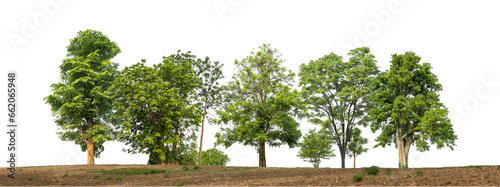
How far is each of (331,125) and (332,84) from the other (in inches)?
156

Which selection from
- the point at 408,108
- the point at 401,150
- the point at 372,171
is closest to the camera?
the point at 372,171

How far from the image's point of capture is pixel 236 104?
30.0 metres

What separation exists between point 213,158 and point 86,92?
2462 cm

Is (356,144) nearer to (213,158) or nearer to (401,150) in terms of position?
(401,150)

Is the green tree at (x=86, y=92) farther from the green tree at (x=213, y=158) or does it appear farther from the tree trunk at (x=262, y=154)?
the green tree at (x=213, y=158)

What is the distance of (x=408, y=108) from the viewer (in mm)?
25656

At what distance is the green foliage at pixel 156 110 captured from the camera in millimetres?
26609

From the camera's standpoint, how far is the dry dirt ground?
1150cm

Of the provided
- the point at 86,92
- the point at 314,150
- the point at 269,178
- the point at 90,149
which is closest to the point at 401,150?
the point at 314,150

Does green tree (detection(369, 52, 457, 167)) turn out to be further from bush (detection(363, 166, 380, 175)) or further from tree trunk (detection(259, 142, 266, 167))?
bush (detection(363, 166, 380, 175))

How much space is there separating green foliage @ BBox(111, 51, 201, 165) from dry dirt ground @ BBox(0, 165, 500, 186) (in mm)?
6021

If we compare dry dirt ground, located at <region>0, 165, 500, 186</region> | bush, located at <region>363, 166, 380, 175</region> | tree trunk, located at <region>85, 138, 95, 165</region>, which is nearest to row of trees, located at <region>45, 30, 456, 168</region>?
tree trunk, located at <region>85, 138, 95, 165</region>

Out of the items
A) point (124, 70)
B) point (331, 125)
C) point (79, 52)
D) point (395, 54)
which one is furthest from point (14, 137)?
point (395, 54)

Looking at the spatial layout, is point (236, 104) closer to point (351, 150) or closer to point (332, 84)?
point (332, 84)
